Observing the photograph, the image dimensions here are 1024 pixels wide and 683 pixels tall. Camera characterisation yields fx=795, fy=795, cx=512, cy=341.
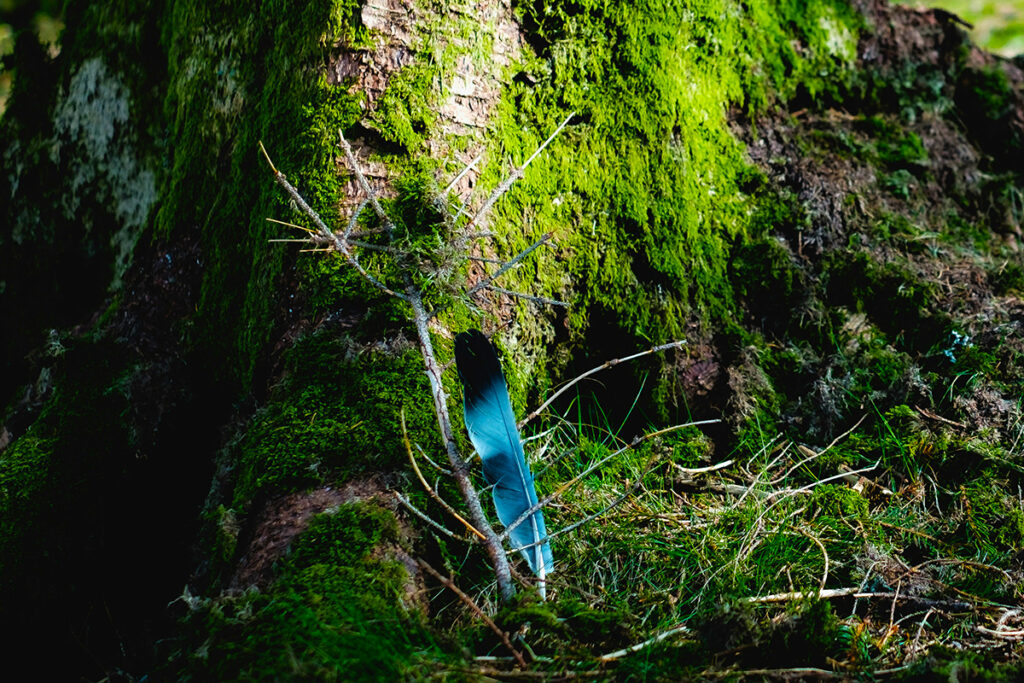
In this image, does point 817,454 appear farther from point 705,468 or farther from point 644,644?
point 644,644

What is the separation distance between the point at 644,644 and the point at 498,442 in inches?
26.8

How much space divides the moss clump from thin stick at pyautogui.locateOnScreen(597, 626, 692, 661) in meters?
0.43

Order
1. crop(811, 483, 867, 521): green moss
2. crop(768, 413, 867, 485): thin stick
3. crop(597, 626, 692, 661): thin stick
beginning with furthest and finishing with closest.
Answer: crop(768, 413, 867, 485): thin stick, crop(811, 483, 867, 521): green moss, crop(597, 626, 692, 661): thin stick

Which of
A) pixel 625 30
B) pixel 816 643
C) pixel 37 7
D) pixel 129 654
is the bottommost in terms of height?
pixel 129 654

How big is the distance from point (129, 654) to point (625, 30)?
2998 mm

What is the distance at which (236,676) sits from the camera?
5.88 feet

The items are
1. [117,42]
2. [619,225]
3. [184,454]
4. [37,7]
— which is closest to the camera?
[184,454]

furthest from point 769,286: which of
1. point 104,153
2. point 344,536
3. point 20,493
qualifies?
point 104,153

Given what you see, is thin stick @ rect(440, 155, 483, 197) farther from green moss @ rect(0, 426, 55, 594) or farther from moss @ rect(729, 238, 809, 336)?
green moss @ rect(0, 426, 55, 594)

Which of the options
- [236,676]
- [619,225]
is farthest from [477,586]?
[619,225]

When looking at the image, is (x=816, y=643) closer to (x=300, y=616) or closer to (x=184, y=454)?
(x=300, y=616)

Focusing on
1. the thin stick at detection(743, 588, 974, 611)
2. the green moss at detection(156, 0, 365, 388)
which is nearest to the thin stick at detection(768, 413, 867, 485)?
the thin stick at detection(743, 588, 974, 611)

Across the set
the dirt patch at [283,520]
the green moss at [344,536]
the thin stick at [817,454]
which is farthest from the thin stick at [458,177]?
the thin stick at [817,454]

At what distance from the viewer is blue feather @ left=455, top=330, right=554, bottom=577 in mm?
2252
